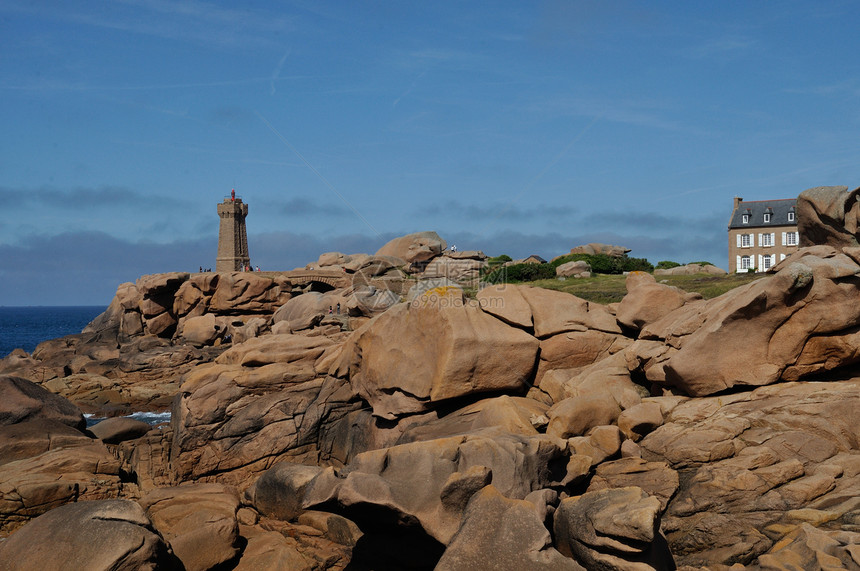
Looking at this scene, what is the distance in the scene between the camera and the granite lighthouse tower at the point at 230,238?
89412 mm

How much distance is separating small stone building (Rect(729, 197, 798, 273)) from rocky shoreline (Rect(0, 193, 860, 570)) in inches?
1753

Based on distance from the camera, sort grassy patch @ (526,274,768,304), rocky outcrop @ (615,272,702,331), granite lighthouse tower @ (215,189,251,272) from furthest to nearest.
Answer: granite lighthouse tower @ (215,189,251,272) → grassy patch @ (526,274,768,304) → rocky outcrop @ (615,272,702,331)

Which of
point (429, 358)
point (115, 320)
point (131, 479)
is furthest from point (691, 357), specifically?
point (115, 320)

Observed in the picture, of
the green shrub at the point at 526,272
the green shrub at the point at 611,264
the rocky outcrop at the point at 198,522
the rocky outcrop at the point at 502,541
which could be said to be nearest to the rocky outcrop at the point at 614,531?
the rocky outcrop at the point at 502,541

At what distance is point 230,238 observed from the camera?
90.4 meters

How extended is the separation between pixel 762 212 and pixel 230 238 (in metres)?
63.8

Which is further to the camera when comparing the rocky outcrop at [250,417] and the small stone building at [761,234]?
the small stone building at [761,234]

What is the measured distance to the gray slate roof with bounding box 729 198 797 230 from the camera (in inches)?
2490

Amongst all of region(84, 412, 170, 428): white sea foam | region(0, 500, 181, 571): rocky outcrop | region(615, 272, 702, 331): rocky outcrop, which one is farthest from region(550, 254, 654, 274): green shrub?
region(0, 500, 181, 571): rocky outcrop

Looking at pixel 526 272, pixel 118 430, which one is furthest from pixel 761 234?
pixel 118 430

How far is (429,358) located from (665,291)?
754cm

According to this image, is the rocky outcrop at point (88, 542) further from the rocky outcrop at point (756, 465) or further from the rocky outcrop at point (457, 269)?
the rocky outcrop at point (457, 269)

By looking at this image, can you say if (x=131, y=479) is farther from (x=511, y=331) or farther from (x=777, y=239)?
(x=777, y=239)

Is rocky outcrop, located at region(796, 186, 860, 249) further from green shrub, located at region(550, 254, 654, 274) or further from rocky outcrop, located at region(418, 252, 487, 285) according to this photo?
green shrub, located at region(550, 254, 654, 274)
